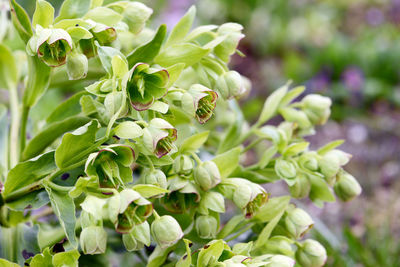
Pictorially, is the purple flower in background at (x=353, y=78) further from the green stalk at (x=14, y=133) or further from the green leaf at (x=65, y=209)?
the green leaf at (x=65, y=209)

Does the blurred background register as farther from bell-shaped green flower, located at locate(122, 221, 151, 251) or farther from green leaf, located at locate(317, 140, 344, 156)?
bell-shaped green flower, located at locate(122, 221, 151, 251)

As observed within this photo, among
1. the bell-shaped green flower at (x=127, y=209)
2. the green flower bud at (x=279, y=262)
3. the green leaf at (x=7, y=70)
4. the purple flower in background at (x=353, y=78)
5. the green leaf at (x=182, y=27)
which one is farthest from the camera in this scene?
the purple flower in background at (x=353, y=78)

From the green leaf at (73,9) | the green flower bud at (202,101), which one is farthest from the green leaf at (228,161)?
the green leaf at (73,9)

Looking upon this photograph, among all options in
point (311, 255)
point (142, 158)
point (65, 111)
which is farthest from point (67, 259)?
point (311, 255)

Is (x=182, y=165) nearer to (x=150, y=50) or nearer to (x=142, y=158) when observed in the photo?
(x=142, y=158)

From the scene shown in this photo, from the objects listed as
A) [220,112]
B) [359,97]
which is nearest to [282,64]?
[359,97]

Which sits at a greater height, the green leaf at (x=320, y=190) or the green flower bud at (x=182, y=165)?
the green flower bud at (x=182, y=165)
